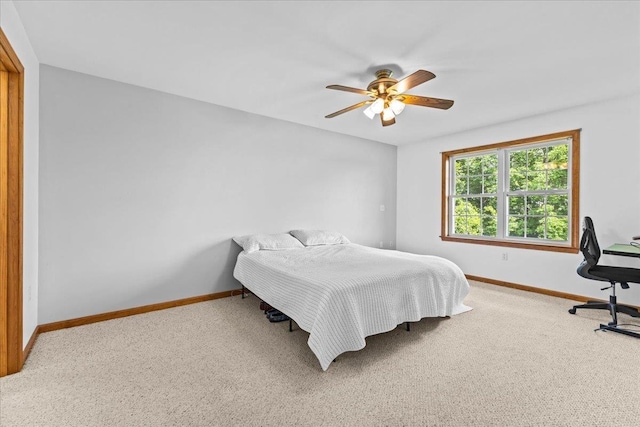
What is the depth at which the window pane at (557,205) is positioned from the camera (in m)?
3.80

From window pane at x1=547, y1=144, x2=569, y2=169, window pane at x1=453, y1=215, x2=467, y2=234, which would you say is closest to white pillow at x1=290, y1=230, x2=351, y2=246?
window pane at x1=453, y1=215, x2=467, y2=234

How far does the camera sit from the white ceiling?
189 cm

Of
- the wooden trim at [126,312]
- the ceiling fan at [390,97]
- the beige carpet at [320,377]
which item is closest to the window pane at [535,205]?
the beige carpet at [320,377]

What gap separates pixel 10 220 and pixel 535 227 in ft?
17.9

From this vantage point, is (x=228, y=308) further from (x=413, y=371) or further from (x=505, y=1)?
(x=505, y=1)

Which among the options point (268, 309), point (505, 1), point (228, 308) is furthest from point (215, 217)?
point (505, 1)

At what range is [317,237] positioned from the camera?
4.09 m

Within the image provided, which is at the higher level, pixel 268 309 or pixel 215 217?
pixel 215 217

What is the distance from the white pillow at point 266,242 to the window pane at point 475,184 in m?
2.91

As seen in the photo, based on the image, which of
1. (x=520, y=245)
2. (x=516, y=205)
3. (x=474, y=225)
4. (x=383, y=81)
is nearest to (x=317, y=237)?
(x=383, y=81)

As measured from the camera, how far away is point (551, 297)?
3686 millimetres

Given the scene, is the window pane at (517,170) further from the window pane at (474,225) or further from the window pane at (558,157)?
the window pane at (474,225)

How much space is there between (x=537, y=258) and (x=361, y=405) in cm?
350

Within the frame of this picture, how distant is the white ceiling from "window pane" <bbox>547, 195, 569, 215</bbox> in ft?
3.98
